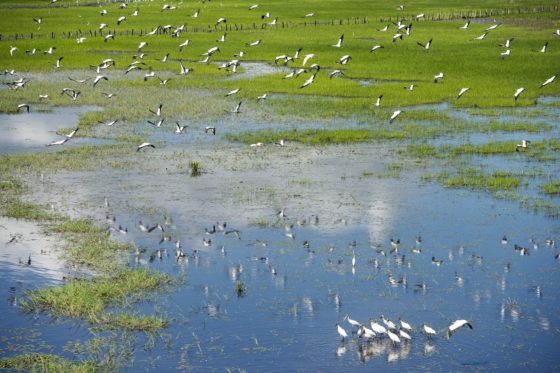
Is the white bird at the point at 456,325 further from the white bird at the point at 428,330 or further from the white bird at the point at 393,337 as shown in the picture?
the white bird at the point at 393,337

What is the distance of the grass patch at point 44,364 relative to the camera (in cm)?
1822

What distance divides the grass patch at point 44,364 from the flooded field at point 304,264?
1.70 feet

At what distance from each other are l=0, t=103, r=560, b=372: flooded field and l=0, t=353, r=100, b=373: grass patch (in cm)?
52

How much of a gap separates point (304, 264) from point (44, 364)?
26.4ft

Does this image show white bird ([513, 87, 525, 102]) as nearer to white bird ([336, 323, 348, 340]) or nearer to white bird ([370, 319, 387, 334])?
white bird ([370, 319, 387, 334])

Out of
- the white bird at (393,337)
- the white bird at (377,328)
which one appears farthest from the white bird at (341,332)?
the white bird at (393,337)

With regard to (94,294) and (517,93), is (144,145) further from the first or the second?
(517,93)

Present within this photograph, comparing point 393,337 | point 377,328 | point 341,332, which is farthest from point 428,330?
point 341,332

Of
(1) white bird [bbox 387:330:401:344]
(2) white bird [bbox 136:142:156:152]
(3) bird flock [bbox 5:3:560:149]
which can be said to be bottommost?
(1) white bird [bbox 387:330:401:344]

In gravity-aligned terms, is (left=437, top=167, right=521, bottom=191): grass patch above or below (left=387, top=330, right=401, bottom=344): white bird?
above

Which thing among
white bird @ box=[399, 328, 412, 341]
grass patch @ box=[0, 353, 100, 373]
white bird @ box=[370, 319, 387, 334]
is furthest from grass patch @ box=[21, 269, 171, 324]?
white bird @ box=[399, 328, 412, 341]

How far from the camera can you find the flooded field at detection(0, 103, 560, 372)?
63.0 feet

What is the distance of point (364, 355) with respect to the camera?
61.7 feet

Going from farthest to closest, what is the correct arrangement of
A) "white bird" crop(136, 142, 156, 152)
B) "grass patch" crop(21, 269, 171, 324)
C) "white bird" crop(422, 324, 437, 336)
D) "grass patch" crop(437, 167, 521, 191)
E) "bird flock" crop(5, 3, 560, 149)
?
"bird flock" crop(5, 3, 560, 149)
"white bird" crop(136, 142, 156, 152)
"grass patch" crop(437, 167, 521, 191)
"grass patch" crop(21, 269, 171, 324)
"white bird" crop(422, 324, 437, 336)
